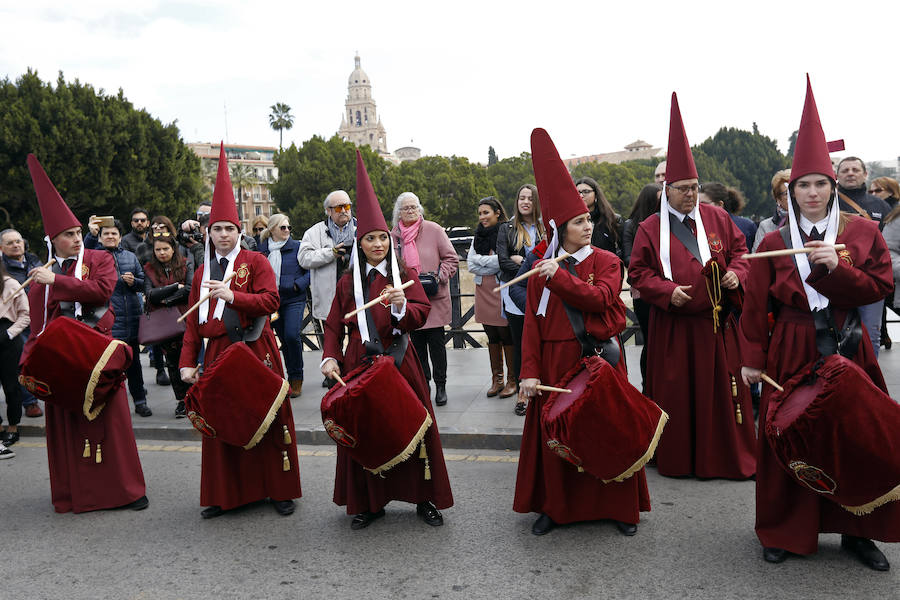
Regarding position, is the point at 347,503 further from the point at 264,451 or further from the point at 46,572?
the point at 46,572

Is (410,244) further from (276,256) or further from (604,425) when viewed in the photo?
(604,425)

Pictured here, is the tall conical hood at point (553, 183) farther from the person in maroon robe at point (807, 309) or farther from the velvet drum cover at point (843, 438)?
the velvet drum cover at point (843, 438)

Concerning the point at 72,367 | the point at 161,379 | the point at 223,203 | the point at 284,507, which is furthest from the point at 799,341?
the point at 161,379

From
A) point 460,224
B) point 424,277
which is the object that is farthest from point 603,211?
point 460,224

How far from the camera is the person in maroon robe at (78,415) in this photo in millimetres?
5395

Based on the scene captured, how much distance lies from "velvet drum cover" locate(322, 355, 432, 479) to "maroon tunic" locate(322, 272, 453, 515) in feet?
1.34

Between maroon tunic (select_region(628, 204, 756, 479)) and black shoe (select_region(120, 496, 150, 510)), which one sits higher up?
maroon tunic (select_region(628, 204, 756, 479))

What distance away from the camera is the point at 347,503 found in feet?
15.8

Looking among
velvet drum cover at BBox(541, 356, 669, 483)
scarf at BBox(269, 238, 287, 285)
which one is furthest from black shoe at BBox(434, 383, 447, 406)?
velvet drum cover at BBox(541, 356, 669, 483)

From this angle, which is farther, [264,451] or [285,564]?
[264,451]

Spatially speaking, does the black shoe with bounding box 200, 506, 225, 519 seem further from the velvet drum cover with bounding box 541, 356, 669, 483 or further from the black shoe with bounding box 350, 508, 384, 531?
the velvet drum cover with bounding box 541, 356, 669, 483

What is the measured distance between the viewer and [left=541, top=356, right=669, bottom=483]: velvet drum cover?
12.8ft

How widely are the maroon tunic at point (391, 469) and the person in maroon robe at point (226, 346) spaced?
0.55 metres

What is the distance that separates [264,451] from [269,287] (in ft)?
3.82
